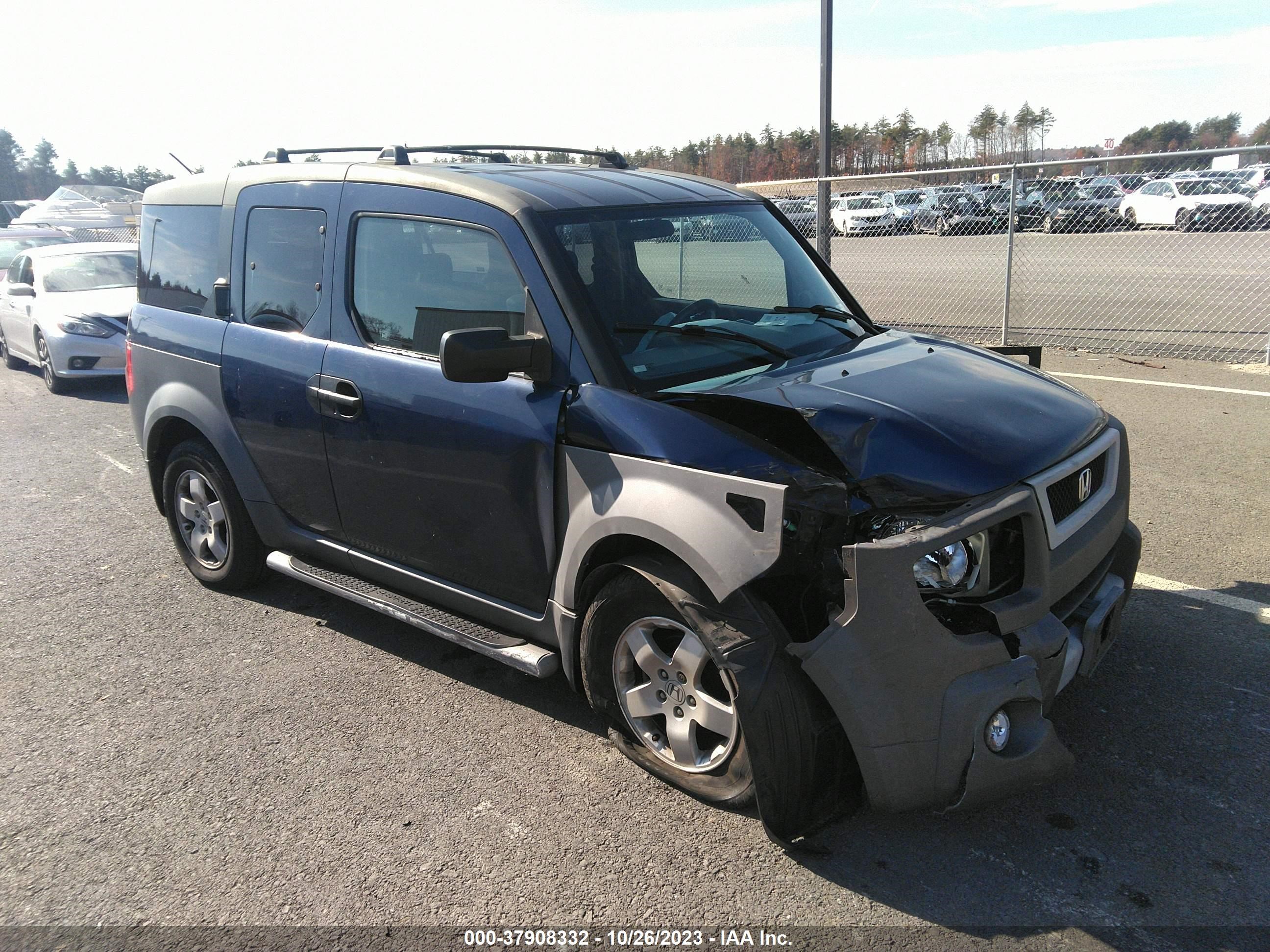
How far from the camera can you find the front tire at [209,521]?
16.4ft

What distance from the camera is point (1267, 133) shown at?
259 feet

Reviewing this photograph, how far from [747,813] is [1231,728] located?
182 centimetres

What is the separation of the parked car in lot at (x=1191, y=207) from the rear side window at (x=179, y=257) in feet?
34.0

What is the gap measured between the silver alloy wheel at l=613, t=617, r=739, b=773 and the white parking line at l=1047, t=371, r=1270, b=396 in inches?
240

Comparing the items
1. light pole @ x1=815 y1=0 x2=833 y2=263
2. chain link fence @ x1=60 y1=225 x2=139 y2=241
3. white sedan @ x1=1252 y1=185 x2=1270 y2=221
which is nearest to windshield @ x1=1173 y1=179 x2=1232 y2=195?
white sedan @ x1=1252 y1=185 x2=1270 y2=221

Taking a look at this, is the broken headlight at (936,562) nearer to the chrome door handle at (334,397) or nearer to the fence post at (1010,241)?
the chrome door handle at (334,397)

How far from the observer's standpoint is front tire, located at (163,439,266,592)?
16.4 feet

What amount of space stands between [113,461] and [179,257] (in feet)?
12.6

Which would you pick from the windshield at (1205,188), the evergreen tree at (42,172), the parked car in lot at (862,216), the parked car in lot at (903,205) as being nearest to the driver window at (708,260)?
the parked car in lot at (862,216)

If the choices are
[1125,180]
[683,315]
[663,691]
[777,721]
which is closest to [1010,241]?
[1125,180]

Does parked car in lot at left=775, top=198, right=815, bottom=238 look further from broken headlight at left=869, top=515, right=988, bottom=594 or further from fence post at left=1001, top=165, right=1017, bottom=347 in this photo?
broken headlight at left=869, top=515, right=988, bottom=594

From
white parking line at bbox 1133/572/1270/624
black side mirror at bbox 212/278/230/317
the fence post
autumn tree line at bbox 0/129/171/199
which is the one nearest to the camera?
white parking line at bbox 1133/572/1270/624

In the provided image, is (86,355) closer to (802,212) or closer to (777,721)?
(802,212)

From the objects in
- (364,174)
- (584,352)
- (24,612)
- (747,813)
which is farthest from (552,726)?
(24,612)
